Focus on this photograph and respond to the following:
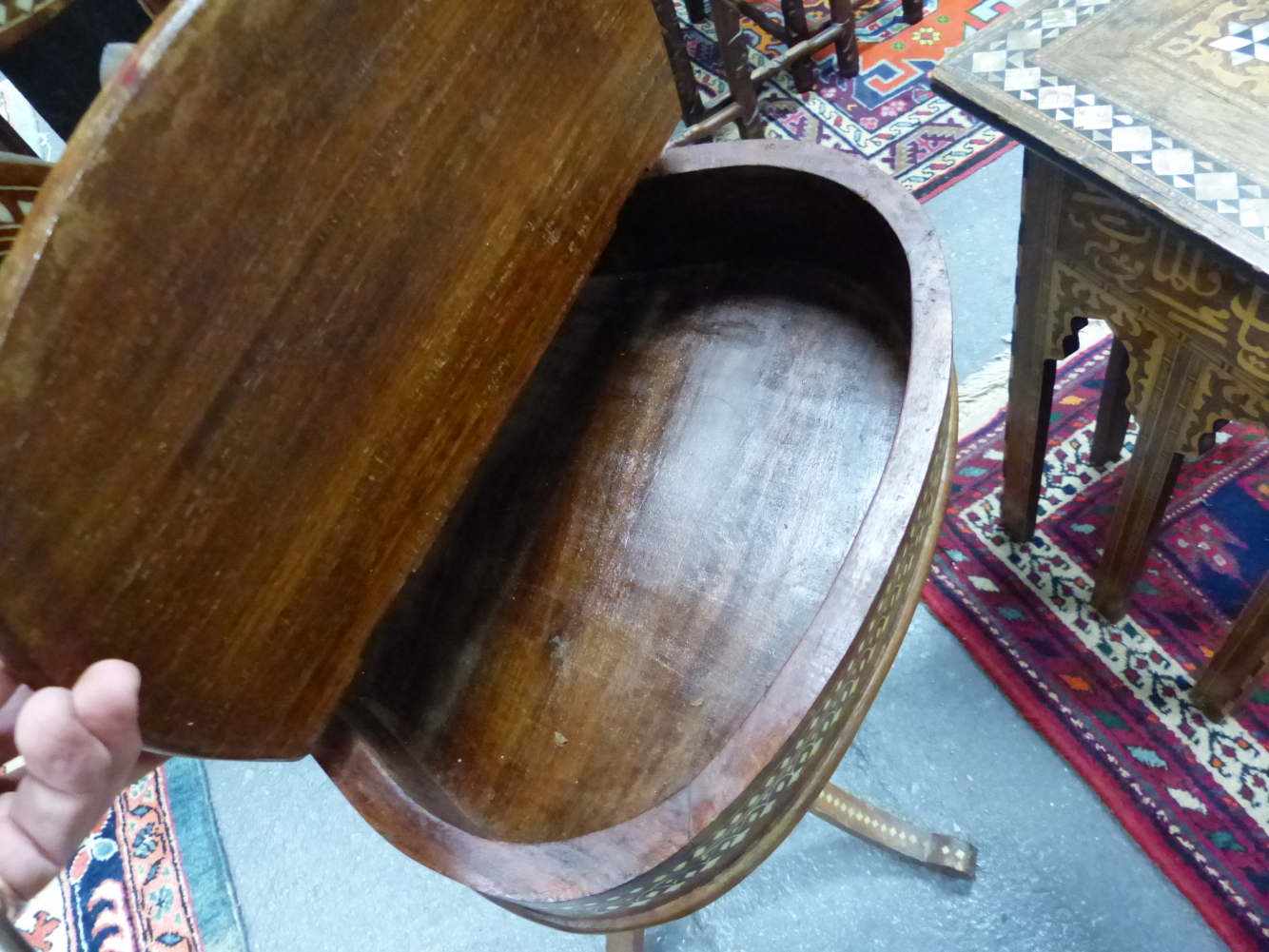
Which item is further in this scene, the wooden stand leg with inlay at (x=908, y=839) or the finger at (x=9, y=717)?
the wooden stand leg with inlay at (x=908, y=839)

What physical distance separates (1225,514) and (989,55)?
2.65 ft

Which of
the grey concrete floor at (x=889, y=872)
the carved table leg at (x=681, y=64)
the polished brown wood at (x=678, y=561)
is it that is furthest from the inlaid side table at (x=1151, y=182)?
the carved table leg at (x=681, y=64)

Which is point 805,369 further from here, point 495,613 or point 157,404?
point 157,404

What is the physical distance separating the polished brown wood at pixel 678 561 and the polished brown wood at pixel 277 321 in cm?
11

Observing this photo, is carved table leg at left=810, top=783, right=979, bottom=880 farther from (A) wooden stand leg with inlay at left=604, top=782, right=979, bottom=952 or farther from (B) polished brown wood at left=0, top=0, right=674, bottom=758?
(B) polished brown wood at left=0, top=0, right=674, bottom=758

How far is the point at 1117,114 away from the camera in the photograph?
68 centimetres

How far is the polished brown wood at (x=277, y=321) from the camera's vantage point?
39 centimetres

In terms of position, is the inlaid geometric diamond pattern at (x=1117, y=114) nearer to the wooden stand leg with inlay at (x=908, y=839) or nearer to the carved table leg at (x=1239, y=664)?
the carved table leg at (x=1239, y=664)

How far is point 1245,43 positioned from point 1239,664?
2.17 feet

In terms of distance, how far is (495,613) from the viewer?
698 millimetres

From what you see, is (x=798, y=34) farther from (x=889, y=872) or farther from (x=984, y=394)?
(x=889, y=872)

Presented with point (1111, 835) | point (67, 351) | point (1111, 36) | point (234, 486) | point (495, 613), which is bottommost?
point (1111, 835)

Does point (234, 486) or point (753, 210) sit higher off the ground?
point (234, 486)

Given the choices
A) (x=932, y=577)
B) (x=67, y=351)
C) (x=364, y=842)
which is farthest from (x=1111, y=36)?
(x=364, y=842)
